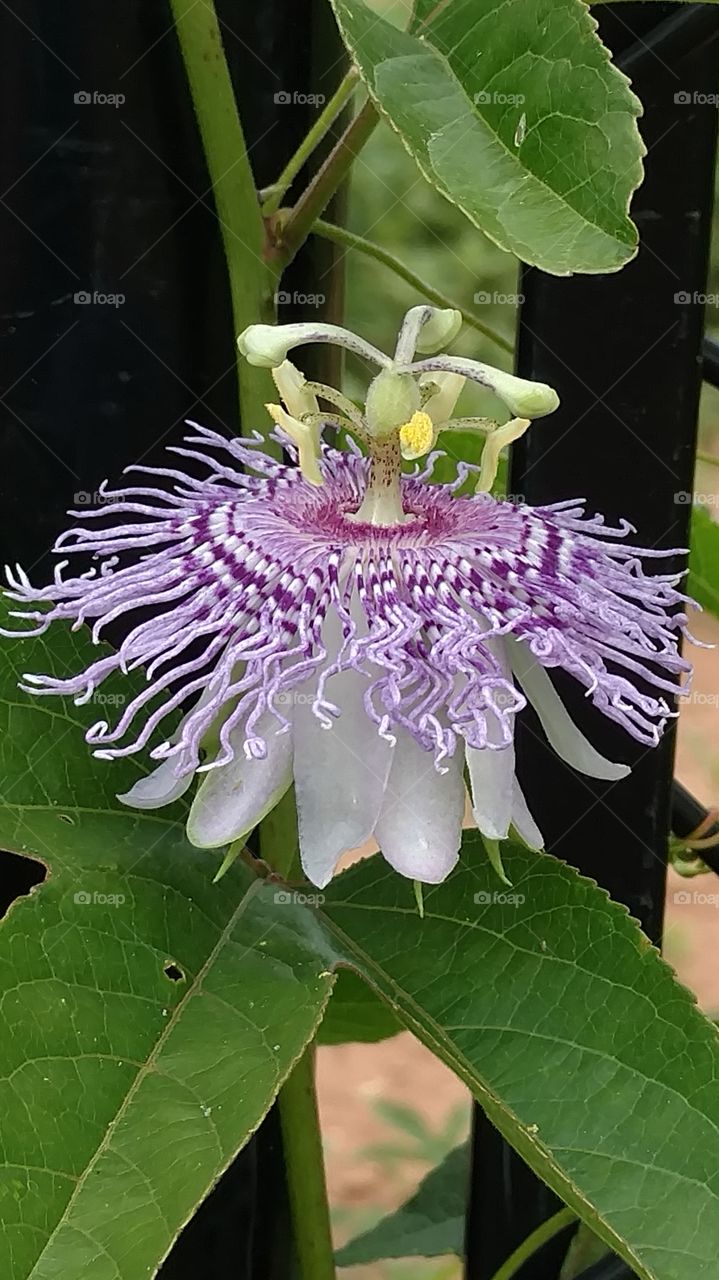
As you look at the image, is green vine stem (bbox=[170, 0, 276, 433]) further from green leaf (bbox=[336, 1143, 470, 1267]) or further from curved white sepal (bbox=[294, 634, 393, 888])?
green leaf (bbox=[336, 1143, 470, 1267])

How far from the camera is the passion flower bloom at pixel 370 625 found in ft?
1.81

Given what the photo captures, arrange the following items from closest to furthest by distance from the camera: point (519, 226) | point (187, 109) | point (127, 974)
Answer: point (519, 226) < point (127, 974) < point (187, 109)

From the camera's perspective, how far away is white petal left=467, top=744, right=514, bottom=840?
56 centimetres

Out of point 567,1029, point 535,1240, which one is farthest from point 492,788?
point 535,1240

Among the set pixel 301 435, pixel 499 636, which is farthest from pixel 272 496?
pixel 499 636

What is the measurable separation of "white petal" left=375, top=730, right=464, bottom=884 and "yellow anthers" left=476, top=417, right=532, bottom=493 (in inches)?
5.3

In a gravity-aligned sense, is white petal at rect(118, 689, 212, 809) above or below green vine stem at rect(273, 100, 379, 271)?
below

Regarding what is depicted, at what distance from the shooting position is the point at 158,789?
606 mm

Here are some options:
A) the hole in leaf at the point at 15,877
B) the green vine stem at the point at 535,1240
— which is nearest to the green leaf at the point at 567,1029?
the hole in leaf at the point at 15,877

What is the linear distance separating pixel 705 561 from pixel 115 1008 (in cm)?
51

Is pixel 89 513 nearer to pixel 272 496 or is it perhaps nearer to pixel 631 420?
pixel 272 496

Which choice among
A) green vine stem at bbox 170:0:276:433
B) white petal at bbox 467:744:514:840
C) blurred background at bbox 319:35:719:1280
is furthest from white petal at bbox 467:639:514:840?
blurred background at bbox 319:35:719:1280

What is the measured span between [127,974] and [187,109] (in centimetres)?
40

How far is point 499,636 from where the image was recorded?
58cm
